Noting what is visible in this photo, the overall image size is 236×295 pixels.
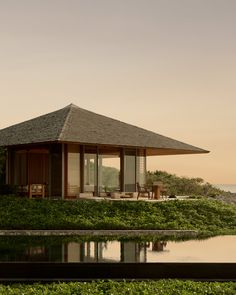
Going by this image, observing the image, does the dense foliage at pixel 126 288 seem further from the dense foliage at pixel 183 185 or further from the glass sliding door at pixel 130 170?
the dense foliage at pixel 183 185

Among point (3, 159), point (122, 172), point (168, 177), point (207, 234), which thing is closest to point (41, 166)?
point (3, 159)

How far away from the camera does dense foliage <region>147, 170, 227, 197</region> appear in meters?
44.0

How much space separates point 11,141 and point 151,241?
14.8 metres

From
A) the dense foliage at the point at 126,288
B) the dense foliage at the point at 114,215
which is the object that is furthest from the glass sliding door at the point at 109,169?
the dense foliage at the point at 126,288

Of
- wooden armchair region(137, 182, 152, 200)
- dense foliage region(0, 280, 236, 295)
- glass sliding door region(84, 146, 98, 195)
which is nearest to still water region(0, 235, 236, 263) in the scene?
dense foliage region(0, 280, 236, 295)

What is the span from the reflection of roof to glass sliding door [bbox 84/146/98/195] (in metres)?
1.14

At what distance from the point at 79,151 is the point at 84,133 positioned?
3.85 ft

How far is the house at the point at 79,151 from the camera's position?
93.6 ft

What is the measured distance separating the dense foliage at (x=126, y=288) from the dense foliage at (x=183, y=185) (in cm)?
3046

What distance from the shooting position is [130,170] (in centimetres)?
3130

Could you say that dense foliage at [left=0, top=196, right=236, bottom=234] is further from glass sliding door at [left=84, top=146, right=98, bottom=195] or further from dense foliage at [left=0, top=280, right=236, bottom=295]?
dense foliage at [left=0, top=280, right=236, bottom=295]

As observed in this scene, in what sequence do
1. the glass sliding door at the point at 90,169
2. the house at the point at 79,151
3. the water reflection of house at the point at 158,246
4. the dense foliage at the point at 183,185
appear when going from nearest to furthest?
1. the water reflection of house at the point at 158,246
2. the house at the point at 79,151
3. the glass sliding door at the point at 90,169
4. the dense foliage at the point at 183,185

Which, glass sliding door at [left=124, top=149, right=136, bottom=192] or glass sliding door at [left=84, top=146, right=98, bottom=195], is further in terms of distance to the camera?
glass sliding door at [left=124, top=149, right=136, bottom=192]

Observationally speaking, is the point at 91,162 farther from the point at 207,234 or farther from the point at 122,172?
the point at 207,234
